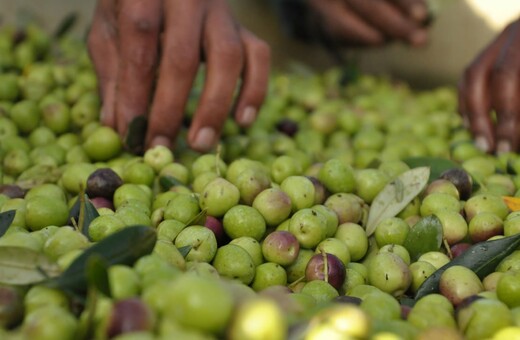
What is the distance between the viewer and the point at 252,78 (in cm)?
276

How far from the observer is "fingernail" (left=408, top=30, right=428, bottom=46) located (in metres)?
5.03

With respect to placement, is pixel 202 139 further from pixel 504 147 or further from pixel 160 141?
pixel 504 147

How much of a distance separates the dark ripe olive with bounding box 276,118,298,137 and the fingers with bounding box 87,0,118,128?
967 millimetres

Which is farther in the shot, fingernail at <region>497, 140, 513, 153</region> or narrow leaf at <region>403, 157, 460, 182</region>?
fingernail at <region>497, 140, 513, 153</region>

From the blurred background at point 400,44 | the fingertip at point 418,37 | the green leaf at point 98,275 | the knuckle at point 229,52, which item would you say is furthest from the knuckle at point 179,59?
the fingertip at point 418,37

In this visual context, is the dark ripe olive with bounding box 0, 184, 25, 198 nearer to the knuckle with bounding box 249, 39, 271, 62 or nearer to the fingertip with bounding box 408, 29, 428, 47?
the knuckle with bounding box 249, 39, 271, 62

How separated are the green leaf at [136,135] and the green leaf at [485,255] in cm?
136

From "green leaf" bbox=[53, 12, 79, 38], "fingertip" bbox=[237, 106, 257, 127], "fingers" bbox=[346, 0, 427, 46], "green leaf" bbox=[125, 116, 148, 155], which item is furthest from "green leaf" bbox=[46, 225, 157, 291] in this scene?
"fingers" bbox=[346, 0, 427, 46]

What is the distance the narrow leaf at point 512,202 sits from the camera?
7.16 feet

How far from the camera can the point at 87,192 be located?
2.20 metres

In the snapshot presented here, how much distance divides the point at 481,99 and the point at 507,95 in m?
0.18

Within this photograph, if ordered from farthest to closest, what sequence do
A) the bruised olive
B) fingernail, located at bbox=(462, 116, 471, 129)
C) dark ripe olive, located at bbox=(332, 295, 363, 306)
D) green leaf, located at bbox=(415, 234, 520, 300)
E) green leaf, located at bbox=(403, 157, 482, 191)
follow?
fingernail, located at bbox=(462, 116, 471, 129) → green leaf, located at bbox=(403, 157, 482, 191) → green leaf, located at bbox=(415, 234, 520, 300) → dark ripe olive, located at bbox=(332, 295, 363, 306) → the bruised olive

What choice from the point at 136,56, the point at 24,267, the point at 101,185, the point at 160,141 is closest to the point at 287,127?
the point at 160,141

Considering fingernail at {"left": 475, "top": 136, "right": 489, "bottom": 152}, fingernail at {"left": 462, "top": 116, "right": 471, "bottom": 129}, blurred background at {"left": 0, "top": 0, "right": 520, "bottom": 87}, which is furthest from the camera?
blurred background at {"left": 0, "top": 0, "right": 520, "bottom": 87}
